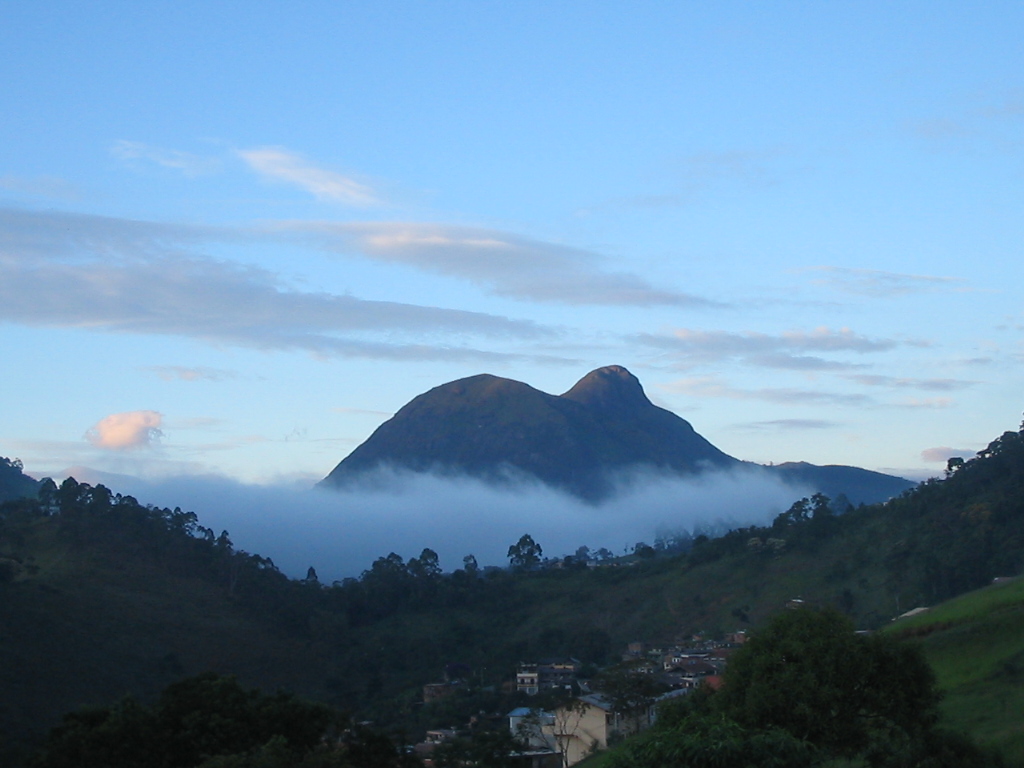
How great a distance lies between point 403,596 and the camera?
7525 cm

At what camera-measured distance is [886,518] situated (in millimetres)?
70562

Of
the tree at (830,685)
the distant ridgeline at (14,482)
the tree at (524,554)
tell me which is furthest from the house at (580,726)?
the distant ridgeline at (14,482)

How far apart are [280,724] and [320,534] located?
14376 centimetres

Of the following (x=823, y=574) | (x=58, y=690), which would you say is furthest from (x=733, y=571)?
(x=58, y=690)

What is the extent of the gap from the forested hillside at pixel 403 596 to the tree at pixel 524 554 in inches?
337

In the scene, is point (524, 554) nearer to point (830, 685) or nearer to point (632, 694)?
point (632, 694)

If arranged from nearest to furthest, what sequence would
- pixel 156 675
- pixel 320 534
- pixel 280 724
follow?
pixel 280 724, pixel 156 675, pixel 320 534

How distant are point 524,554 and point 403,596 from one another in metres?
18.0

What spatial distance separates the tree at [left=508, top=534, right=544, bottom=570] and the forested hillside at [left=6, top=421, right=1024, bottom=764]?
8565mm

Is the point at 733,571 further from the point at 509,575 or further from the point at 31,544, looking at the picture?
the point at 31,544

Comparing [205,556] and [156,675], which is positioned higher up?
[205,556]

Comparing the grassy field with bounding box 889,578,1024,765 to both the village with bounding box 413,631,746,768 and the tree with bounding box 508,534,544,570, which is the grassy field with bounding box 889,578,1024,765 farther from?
the tree with bounding box 508,534,544,570

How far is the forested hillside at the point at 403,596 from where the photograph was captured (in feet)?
163

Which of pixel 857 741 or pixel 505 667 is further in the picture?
pixel 505 667
